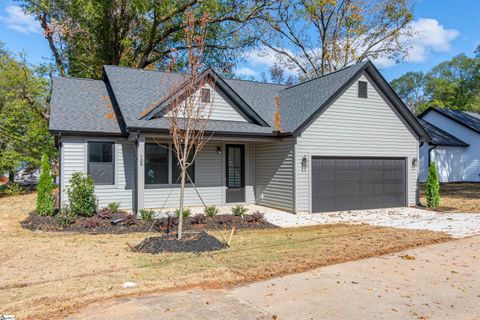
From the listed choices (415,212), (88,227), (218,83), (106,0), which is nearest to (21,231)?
(88,227)

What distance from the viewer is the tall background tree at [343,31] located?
26.8 metres

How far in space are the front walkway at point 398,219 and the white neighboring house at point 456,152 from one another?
1291 centimetres

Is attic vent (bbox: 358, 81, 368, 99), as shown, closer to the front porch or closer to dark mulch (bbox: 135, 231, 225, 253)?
the front porch

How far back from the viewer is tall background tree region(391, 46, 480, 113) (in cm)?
5009

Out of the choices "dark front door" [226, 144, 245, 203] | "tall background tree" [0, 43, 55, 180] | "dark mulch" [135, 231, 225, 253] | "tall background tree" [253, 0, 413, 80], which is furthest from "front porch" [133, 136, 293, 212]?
"tall background tree" [253, 0, 413, 80]

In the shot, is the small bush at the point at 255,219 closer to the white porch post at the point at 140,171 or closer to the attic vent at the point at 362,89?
the white porch post at the point at 140,171

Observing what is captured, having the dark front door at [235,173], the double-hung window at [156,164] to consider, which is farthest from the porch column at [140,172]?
the dark front door at [235,173]

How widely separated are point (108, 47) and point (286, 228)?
17551mm

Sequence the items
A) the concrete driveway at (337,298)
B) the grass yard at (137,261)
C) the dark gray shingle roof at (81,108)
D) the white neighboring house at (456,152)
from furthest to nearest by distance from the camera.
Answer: the white neighboring house at (456,152)
the dark gray shingle roof at (81,108)
the grass yard at (137,261)
the concrete driveway at (337,298)

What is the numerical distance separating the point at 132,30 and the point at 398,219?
18760mm

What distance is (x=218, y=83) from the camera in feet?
45.5

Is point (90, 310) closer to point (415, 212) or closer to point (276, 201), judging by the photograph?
point (276, 201)

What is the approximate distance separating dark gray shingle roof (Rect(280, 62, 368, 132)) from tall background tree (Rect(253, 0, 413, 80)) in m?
12.5

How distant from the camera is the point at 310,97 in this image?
14.5 meters
